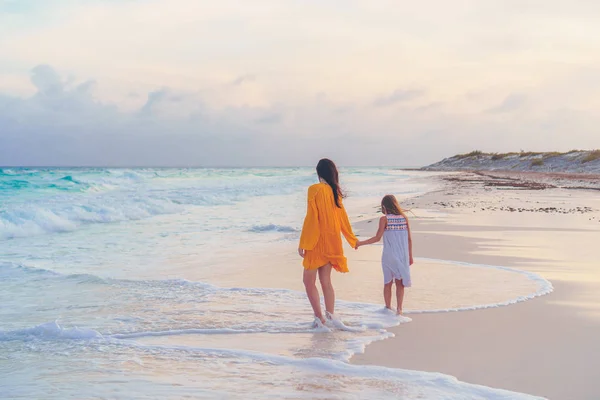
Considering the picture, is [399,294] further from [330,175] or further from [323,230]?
[330,175]

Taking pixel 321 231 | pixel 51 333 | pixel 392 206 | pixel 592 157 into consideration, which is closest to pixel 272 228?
pixel 392 206

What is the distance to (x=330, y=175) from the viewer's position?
20.0 ft

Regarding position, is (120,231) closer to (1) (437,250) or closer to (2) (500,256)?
(1) (437,250)

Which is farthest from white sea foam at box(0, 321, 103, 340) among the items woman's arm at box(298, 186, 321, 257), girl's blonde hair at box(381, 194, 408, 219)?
girl's blonde hair at box(381, 194, 408, 219)

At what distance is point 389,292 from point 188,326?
2187 millimetres

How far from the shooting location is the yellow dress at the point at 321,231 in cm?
606

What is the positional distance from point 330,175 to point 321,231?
58 centimetres

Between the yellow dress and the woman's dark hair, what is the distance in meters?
0.04

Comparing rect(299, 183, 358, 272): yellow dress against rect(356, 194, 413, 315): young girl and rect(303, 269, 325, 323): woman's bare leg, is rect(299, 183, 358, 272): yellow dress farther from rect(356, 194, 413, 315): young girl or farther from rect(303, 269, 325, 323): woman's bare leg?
rect(356, 194, 413, 315): young girl

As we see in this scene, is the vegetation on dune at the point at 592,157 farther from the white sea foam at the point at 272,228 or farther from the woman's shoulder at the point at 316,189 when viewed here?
the woman's shoulder at the point at 316,189

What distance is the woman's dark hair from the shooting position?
610cm

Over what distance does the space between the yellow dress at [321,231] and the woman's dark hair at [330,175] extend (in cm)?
4

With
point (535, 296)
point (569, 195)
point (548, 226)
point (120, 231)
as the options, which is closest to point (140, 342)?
point (535, 296)

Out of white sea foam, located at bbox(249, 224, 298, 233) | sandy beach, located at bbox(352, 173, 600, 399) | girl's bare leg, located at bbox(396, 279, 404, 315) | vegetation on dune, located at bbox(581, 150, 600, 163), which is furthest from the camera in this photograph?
vegetation on dune, located at bbox(581, 150, 600, 163)
